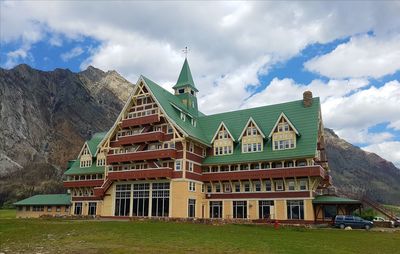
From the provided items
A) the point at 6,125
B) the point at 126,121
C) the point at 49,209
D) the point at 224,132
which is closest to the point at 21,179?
the point at 6,125

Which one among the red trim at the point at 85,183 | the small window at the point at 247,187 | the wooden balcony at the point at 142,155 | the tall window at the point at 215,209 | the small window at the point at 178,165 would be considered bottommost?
the tall window at the point at 215,209

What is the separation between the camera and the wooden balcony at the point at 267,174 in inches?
1939

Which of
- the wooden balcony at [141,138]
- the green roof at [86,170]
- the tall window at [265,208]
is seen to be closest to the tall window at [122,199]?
the wooden balcony at [141,138]

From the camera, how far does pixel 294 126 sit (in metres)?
54.9

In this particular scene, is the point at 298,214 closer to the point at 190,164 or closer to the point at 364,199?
the point at 364,199

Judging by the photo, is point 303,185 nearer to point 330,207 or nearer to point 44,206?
point 330,207

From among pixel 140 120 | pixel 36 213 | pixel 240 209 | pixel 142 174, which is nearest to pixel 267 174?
pixel 240 209

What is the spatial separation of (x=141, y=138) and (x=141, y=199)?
906 centimetres

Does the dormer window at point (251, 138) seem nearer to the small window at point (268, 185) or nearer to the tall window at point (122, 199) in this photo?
the small window at point (268, 185)

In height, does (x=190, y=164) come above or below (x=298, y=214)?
above

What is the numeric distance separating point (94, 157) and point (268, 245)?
5300 centimetres

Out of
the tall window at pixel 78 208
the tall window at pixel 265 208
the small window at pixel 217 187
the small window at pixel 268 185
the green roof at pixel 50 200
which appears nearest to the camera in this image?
the tall window at pixel 265 208

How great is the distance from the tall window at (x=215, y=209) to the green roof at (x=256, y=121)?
597 centimetres

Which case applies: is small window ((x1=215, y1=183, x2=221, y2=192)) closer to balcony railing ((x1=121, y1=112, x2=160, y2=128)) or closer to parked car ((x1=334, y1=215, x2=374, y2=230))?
balcony railing ((x1=121, y1=112, x2=160, y2=128))
